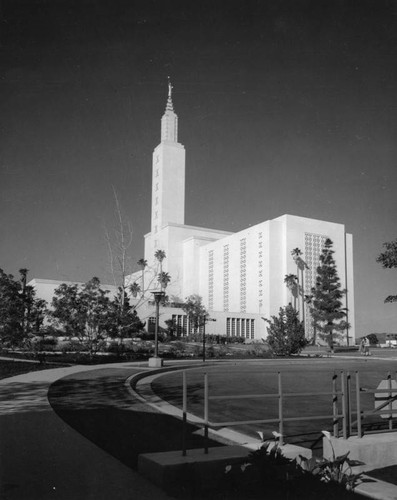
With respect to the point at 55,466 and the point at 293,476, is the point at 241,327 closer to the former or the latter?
the point at 55,466

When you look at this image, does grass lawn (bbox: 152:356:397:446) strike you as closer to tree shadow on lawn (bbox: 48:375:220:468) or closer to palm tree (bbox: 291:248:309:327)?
tree shadow on lawn (bbox: 48:375:220:468)

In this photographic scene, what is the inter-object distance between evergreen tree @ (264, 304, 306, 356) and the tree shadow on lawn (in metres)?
25.4

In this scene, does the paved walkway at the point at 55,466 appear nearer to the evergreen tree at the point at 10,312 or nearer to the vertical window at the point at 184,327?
the evergreen tree at the point at 10,312

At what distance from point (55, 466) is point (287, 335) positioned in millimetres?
33251

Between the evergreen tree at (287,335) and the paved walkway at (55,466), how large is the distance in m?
29.9

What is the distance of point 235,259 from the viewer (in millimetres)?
100875

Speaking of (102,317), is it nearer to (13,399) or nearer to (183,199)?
(13,399)

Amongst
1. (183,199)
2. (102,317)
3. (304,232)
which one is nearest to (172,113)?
(183,199)

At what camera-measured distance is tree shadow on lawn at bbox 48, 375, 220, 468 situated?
24.3 ft

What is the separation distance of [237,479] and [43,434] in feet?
11.9

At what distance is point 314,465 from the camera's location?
5.68 m

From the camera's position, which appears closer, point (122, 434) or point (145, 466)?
point (145, 466)

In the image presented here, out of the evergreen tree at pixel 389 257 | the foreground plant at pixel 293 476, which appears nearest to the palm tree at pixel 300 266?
the evergreen tree at pixel 389 257

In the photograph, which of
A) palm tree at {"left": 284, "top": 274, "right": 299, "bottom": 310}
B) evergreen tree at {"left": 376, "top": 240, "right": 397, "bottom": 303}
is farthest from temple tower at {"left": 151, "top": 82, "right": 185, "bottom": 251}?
evergreen tree at {"left": 376, "top": 240, "right": 397, "bottom": 303}
